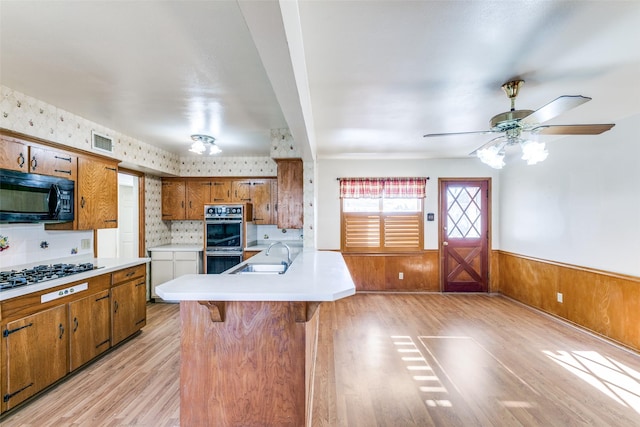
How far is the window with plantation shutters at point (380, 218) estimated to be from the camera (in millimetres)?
5289

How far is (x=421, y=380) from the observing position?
A: 245 cm

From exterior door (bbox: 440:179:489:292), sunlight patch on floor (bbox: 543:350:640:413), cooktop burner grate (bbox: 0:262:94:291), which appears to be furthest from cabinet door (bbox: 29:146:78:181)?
exterior door (bbox: 440:179:489:292)

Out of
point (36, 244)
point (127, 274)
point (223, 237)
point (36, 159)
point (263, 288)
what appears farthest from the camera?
point (223, 237)

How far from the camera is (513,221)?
4.88 m

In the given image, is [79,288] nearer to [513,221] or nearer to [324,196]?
[324,196]

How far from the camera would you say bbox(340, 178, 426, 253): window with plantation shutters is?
5.29m

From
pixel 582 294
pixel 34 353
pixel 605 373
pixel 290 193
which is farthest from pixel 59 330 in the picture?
pixel 582 294

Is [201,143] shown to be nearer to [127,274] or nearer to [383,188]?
[127,274]

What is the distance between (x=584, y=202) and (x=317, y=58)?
3746 millimetres

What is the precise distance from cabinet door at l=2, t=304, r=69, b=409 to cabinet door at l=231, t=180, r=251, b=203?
295cm

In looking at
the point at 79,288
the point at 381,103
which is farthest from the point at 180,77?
the point at 79,288

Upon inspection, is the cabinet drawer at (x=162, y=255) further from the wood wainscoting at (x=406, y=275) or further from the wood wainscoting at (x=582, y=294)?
the wood wainscoting at (x=582, y=294)

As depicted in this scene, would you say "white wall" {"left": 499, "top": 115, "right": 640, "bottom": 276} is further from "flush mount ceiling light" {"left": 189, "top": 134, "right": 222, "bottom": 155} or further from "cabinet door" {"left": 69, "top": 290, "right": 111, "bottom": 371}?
"cabinet door" {"left": 69, "top": 290, "right": 111, "bottom": 371}

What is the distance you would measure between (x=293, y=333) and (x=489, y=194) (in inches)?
193
